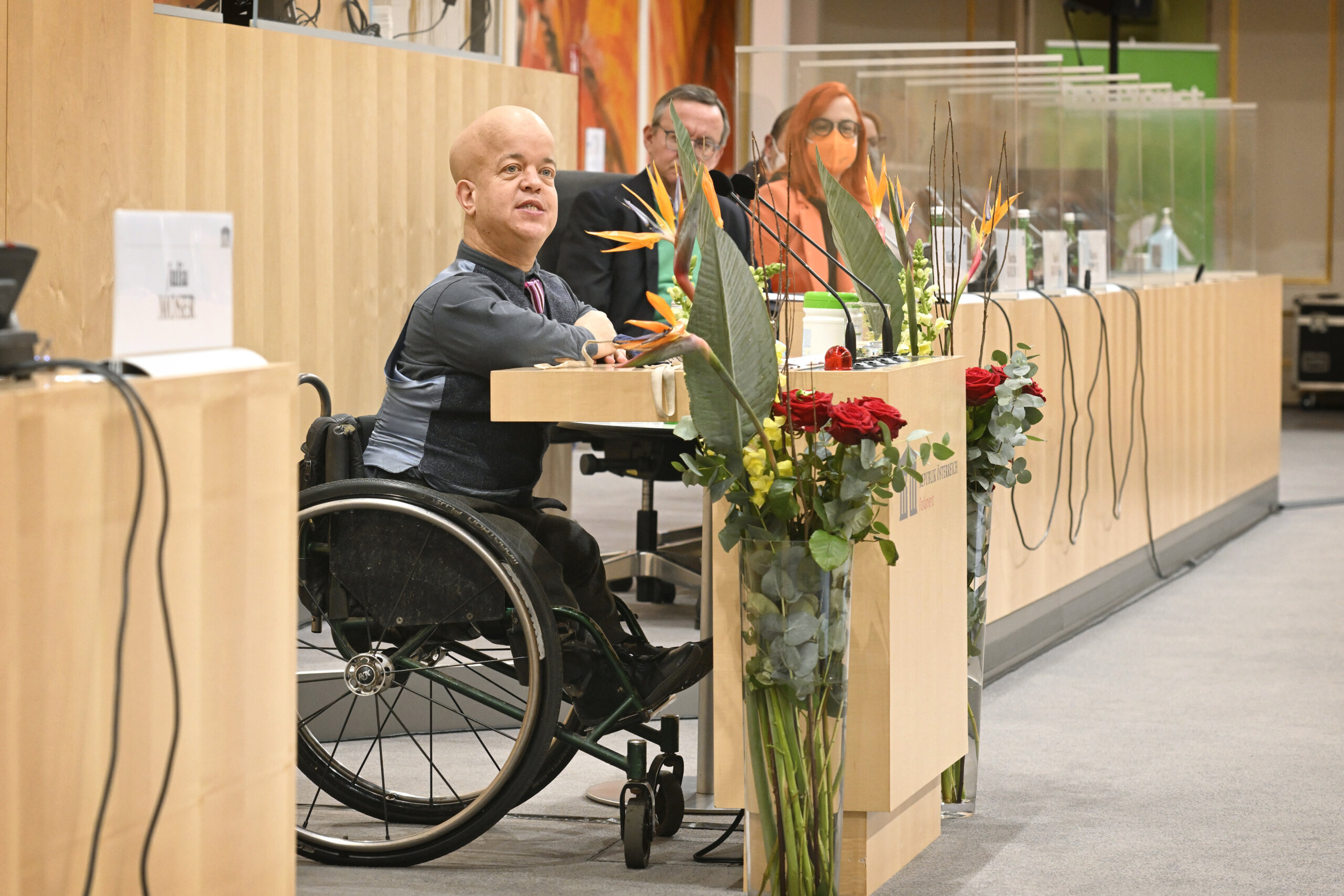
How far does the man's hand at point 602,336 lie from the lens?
2.47 metres

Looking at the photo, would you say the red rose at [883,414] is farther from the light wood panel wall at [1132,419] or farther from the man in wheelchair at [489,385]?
the light wood panel wall at [1132,419]

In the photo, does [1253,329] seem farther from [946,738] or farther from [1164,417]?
[946,738]

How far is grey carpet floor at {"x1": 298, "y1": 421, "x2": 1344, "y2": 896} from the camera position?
2580 millimetres

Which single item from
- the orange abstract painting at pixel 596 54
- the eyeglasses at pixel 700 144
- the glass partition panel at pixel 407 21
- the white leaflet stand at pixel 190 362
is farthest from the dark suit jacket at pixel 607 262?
the orange abstract painting at pixel 596 54

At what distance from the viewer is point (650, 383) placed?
2.36m

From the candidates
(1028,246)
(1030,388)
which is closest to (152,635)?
(1030,388)

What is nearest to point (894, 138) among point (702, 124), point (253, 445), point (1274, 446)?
point (702, 124)

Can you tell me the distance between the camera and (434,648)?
2.61 m

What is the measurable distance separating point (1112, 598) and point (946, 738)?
2.43 m

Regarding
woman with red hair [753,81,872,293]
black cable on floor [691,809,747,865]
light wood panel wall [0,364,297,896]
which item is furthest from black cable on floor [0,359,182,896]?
woman with red hair [753,81,872,293]

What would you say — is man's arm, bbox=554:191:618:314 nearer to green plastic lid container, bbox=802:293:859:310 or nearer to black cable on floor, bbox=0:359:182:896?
green plastic lid container, bbox=802:293:859:310

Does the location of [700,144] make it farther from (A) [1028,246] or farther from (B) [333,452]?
(B) [333,452]

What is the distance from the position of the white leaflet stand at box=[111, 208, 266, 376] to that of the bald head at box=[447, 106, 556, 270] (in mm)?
1153

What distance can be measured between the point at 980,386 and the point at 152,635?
1.65 meters
